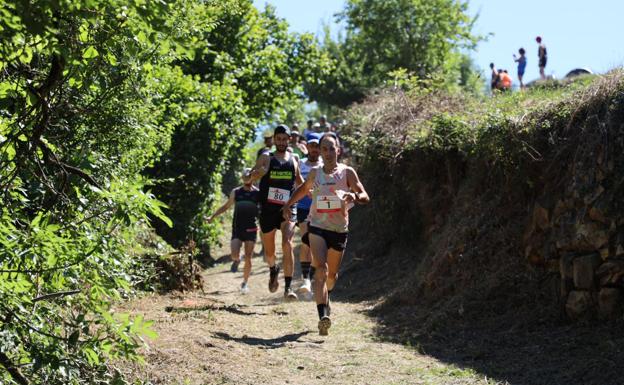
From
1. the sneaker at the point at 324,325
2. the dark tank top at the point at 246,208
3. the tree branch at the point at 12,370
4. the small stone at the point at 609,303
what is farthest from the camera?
the dark tank top at the point at 246,208

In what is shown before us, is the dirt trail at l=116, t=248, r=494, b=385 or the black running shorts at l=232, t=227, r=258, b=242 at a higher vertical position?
the black running shorts at l=232, t=227, r=258, b=242

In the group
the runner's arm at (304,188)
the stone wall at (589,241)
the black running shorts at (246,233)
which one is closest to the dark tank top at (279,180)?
the runner's arm at (304,188)

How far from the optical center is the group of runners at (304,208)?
907cm

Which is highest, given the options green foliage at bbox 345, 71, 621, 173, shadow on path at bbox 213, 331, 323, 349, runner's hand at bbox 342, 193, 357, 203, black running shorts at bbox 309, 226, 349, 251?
green foliage at bbox 345, 71, 621, 173

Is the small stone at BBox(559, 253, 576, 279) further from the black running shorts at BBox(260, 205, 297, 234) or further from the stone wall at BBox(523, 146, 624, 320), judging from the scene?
the black running shorts at BBox(260, 205, 297, 234)

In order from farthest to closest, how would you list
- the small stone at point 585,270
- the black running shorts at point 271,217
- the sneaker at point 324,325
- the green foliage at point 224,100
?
the green foliage at point 224,100
the black running shorts at point 271,217
the sneaker at point 324,325
the small stone at point 585,270

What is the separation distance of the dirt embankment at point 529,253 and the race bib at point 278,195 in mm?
1878

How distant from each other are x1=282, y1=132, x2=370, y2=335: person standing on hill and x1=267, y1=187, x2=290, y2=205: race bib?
65.5 inches

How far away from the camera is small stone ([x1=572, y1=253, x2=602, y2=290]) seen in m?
7.92

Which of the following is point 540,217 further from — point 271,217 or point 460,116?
point 271,217

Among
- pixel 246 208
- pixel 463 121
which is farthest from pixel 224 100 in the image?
pixel 463 121

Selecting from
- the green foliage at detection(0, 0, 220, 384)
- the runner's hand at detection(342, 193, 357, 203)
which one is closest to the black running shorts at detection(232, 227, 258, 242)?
the runner's hand at detection(342, 193, 357, 203)

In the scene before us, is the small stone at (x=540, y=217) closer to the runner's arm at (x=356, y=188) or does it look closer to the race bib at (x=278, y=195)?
the runner's arm at (x=356, y=188)

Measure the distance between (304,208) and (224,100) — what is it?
4.84 meters
